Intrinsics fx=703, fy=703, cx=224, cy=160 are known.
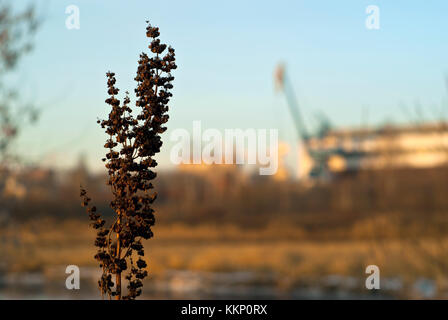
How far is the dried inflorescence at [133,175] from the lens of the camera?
7.17 feet

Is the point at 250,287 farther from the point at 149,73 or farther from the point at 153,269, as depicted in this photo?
the point at 149,73


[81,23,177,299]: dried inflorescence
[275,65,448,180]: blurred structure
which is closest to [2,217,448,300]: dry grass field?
[81,23,177,299]: dried inflorescence

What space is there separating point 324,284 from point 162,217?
99.4 ft

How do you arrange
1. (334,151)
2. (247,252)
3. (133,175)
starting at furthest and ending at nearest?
(334,151), (247,252), (133,175)

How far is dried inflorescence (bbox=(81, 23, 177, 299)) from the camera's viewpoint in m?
2.19

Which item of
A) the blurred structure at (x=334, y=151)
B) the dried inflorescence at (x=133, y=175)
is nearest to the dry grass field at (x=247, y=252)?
the dried inflorescence at (x=133, y=175)

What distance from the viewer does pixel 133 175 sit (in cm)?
224

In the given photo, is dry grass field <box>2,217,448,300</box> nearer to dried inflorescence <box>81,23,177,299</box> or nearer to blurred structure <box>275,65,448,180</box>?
dried inflorescence <box>81,23,177,299</box>

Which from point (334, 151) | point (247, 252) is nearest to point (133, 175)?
point (247, 252)

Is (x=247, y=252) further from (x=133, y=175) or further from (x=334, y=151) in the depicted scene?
(x=334, y=151)

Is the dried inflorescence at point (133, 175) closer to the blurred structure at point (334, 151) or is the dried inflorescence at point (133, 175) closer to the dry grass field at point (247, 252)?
the dry grass field at point (247, 252)

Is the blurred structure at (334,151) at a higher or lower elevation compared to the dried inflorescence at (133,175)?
higher

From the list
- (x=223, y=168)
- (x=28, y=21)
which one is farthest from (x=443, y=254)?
(x=223, y=168)

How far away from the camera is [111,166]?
87.8 inches
